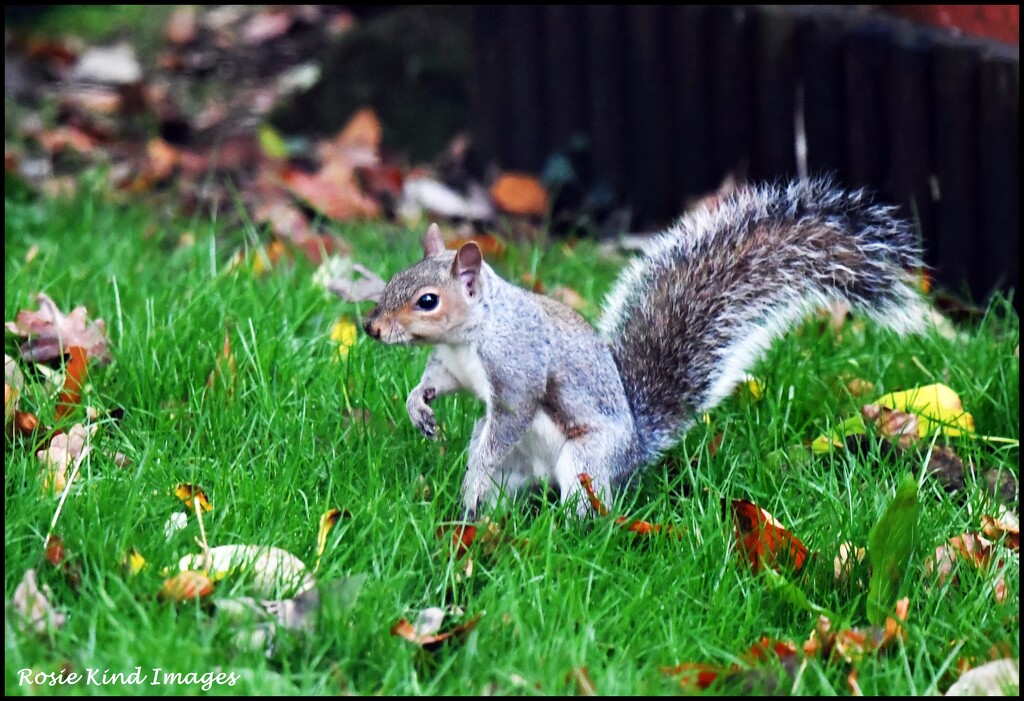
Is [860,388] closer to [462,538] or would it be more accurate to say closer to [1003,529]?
[1003,529]

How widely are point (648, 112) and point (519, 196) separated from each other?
1.53ft

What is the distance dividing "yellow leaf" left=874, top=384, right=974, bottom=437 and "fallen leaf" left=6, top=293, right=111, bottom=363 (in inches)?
54.8

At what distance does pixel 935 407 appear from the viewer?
230cm

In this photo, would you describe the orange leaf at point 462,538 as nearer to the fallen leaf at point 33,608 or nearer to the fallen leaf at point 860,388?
the fallen leaf at point 33,608

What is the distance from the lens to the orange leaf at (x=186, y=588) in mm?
1581

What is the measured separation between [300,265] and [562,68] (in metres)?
1.49

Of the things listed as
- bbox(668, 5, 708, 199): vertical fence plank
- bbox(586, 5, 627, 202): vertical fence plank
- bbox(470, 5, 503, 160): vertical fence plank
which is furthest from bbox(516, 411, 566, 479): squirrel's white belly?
bbox(470, 5, 503, 160): vertical fence plank

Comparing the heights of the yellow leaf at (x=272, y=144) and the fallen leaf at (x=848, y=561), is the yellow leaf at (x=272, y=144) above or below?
above

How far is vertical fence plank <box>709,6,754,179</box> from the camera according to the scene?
358 centimetres

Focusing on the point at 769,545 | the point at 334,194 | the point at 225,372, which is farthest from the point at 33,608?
the point at 334,194

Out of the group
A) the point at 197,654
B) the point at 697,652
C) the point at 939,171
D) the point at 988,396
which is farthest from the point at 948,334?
the point at 197,654

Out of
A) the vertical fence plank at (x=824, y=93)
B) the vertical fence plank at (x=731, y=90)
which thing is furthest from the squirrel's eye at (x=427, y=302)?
the vertical fence plank at (x=731, y=90)

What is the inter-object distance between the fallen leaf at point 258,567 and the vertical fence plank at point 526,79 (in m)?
2.75

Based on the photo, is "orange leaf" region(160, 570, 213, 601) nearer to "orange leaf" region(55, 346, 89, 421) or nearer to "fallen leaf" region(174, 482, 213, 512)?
"fallen leaf" region(174, 482, 213, 512)
